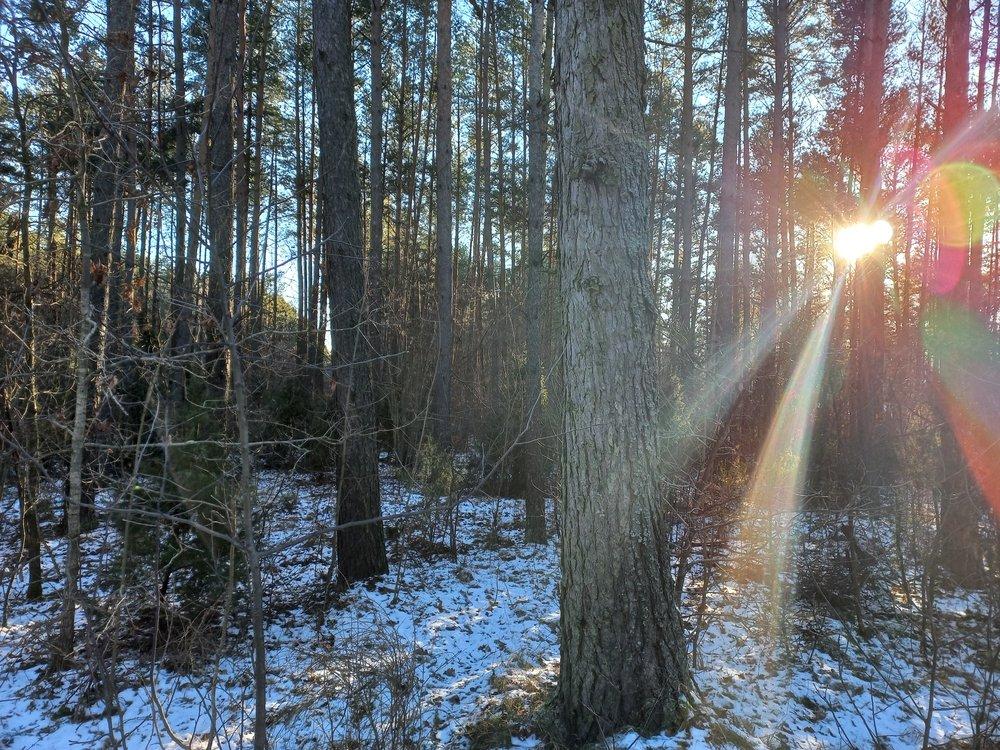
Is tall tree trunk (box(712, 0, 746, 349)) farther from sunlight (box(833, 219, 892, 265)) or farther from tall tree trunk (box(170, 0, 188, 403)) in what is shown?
tall tree trunk (box(170, 0, 188, 403))

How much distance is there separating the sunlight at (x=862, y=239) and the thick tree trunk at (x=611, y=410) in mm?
5878

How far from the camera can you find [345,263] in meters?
4.70

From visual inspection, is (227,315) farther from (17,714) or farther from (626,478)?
(17,714)

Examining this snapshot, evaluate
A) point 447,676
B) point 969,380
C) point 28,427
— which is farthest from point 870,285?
point 28,427

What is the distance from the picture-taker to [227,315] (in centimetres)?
216

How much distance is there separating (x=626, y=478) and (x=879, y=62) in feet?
24.3

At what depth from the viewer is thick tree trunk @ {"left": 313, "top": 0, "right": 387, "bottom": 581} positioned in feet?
15.4

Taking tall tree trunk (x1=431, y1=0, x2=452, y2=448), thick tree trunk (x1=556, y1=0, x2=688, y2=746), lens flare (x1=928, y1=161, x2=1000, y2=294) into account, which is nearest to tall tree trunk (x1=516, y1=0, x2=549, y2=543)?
tall tree trunk (x1=431, y1=0, x2=452, y2=448)

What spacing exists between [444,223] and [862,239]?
6.60 metres

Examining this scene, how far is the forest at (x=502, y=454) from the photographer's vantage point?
8.41ft

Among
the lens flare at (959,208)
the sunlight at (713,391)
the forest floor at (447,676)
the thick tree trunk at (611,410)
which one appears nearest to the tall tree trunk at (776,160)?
the sunlight at (713,391)

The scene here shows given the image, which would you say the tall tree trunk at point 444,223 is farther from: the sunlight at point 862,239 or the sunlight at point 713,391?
the sunlight at point 862,239

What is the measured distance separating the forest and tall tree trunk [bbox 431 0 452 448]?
3.9 inches

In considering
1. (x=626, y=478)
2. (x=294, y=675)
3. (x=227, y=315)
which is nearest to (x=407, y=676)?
(x=294, y=675)
